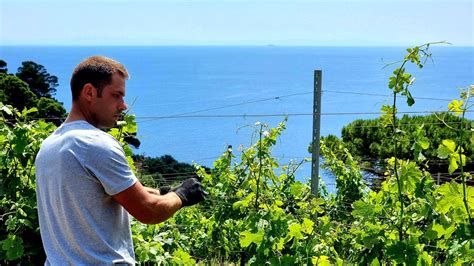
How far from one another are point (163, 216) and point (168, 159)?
60.4ft

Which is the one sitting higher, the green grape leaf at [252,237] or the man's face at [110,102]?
the man's face at [110,102]

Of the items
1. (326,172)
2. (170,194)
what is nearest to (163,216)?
(170,194)

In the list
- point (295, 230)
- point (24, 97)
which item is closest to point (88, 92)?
point (295, 230)

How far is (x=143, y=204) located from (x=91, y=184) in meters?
0.17

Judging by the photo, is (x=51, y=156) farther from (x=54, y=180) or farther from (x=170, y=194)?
(x=170, y=194)

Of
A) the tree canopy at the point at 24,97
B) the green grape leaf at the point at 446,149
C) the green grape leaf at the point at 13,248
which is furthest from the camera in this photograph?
the tree canopy at the point at 24,97

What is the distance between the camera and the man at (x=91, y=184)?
7.01 ft

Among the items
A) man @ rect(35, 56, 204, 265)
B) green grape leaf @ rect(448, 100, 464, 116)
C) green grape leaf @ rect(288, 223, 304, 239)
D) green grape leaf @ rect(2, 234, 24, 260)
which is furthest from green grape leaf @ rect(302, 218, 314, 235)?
green grape leaf @ rect(2, 234, 24, 260)

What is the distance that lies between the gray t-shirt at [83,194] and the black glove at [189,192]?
0.78 ft

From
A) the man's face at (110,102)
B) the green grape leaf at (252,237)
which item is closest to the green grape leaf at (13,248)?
the green grape leaf at (252,237)

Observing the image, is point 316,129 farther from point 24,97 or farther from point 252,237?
point 24,97

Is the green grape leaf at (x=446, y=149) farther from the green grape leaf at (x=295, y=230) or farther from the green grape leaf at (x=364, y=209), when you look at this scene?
the green grape leaf at (x=295, y=230)

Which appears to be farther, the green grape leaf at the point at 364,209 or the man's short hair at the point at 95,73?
the green grape leaf at the point at 364,209

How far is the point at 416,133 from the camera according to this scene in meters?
2.93
